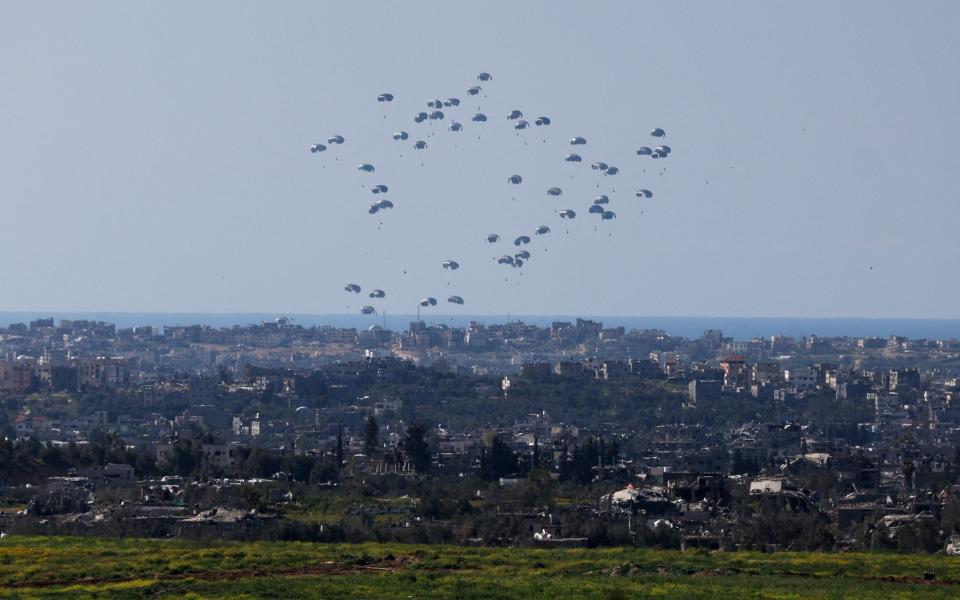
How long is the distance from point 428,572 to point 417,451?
47.2 m

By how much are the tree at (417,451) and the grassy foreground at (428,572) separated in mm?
38286

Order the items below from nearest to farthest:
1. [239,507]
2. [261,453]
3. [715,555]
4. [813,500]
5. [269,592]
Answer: [269,592], [715,555], [239,507], [813,500], [261,453]

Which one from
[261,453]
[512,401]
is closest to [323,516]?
[261,453]

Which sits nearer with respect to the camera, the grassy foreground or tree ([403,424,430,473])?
the grassy foreground

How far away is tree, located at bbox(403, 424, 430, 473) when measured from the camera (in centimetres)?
9194

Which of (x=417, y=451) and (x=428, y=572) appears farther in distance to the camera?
(x=417, y=451)

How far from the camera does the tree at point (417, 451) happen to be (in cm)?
9194

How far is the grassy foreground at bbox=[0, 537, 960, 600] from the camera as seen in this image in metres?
41.6

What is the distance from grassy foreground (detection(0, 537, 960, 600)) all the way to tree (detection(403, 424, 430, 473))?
38286mm

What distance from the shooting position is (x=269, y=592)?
135 feet

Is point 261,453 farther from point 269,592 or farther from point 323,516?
point 269,592

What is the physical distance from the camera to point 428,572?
45688mm

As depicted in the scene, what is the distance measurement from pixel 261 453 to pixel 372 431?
8848 millimetres

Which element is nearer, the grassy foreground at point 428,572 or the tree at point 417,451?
the grassy foreground at point 428,572
